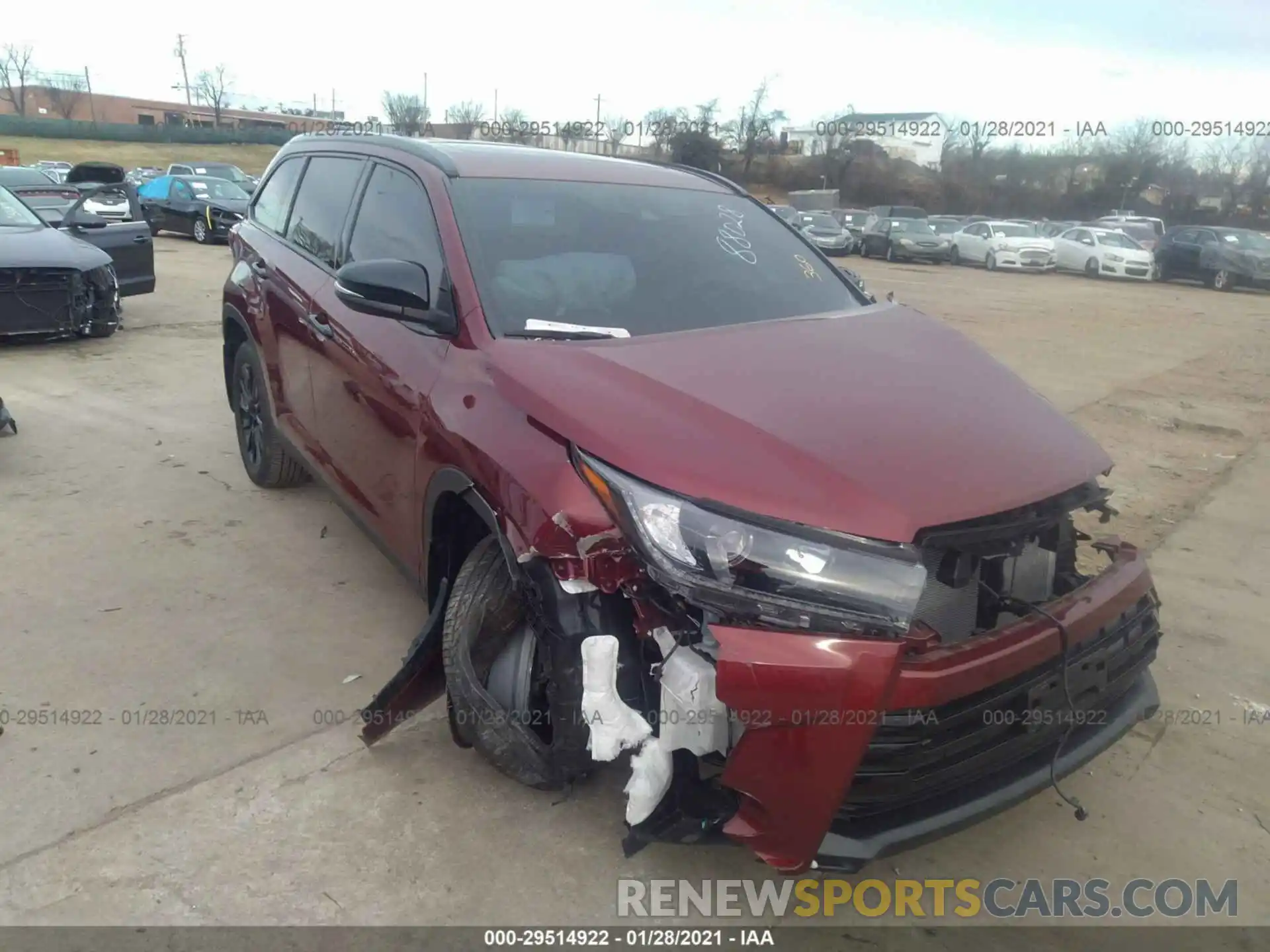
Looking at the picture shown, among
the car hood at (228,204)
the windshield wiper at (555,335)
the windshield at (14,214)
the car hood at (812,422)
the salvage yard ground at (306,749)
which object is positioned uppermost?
the windshield wiper at (555,335)

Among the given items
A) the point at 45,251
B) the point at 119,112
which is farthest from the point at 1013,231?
the point at 119,112

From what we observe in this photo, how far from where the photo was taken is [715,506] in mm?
2148

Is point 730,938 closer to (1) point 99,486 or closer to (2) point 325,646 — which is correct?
(2) point 325,646

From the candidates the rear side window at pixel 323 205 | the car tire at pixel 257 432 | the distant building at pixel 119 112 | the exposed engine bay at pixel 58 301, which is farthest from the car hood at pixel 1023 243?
the distant building at pixel 119 112

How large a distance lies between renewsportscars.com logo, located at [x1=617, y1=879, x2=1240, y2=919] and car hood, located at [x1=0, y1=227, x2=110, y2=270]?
8029 millimetres

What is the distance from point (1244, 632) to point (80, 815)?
13.9 feet

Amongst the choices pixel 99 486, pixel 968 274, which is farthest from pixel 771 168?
pixel 99 486

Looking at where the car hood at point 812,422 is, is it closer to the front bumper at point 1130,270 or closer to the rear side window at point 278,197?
the rear side window at point 278,197

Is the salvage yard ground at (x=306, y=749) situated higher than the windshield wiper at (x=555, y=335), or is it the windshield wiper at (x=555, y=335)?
the windshield wiper at (x=555, y=335)

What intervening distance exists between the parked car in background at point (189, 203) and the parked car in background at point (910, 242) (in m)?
16.4

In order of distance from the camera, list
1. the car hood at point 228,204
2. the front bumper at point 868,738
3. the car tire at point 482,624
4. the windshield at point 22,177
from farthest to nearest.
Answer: the car hood at point 228,204 → the windshield at point 22,177 → the car tire at point 482,624 → the front bumper at point 868,738

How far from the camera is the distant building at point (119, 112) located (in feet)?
275

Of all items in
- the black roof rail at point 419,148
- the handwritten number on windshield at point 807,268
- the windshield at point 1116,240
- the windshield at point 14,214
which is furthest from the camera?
the windshield at point 1116,240

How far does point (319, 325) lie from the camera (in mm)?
3855
